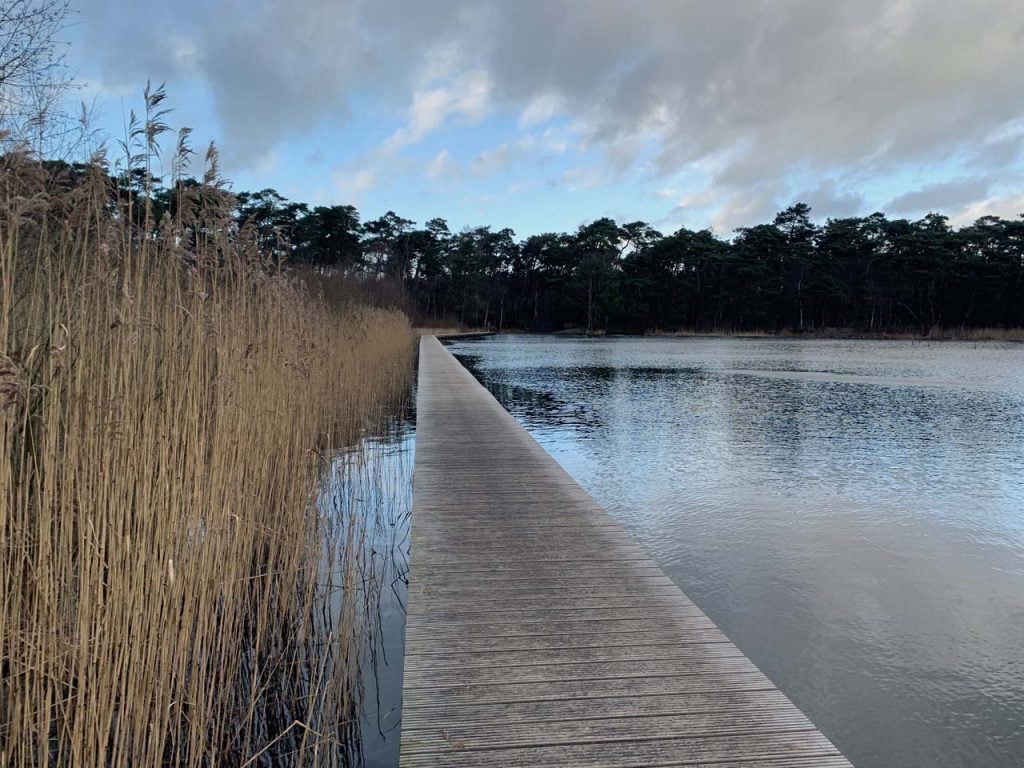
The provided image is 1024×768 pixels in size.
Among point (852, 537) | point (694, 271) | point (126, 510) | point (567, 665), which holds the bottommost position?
point (852, 537)

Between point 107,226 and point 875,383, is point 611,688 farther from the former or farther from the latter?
point 875,383

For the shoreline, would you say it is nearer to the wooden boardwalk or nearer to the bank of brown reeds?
the wooden boardwalk

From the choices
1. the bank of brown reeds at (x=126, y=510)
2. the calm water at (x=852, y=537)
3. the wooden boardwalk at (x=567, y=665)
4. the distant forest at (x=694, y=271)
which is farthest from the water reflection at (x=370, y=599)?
the distant forest at (x=694, y=271)

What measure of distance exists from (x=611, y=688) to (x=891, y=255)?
41202 millimetres

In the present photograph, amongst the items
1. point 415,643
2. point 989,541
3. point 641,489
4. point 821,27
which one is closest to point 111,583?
point 415,643

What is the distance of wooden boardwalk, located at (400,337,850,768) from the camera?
4.54 ft

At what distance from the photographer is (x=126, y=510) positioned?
1.50m

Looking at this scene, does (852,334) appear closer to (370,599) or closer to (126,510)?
(370,599)

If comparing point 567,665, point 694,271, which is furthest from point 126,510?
point 694,271

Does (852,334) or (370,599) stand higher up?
(852,334)

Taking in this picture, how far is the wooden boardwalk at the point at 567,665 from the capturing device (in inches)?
54.5

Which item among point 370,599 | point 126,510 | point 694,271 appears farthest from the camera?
point 694,271

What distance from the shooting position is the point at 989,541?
379 centimetres

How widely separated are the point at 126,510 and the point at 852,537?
389cm
